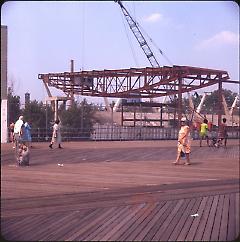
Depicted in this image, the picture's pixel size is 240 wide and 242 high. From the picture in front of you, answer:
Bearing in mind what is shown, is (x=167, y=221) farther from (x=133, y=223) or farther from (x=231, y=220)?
(x=231, y=220)

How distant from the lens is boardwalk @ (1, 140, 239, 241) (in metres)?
5.19

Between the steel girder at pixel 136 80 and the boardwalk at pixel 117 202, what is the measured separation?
1855mm

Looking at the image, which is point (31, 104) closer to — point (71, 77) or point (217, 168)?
point (71, 77)

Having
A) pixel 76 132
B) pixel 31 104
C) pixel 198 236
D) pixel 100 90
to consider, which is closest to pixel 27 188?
pixel 31 104

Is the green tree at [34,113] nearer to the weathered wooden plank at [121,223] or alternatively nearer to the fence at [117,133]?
the weathered wooden plank at [121,223]

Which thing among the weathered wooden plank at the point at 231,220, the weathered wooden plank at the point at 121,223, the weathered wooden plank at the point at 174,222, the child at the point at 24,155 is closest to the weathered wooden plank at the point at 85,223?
the weathered wooden plank at the point at 121,223

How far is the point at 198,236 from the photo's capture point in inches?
201

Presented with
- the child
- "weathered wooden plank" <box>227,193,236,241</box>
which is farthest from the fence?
"weathered wooden plank" <box>227,193,236,241</box>

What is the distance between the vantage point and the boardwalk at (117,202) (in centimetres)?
519

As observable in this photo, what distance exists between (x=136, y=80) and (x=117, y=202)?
656 cm

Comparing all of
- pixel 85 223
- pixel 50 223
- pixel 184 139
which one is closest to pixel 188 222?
pixel 85 223

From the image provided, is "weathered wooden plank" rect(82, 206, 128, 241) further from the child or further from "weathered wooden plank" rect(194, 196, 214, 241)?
the child

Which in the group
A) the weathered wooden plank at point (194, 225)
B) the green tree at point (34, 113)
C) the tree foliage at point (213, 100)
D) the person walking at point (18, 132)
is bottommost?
the weathered wooden plank at point (194, 225)

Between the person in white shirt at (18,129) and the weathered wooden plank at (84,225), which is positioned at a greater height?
the person in white shirt at (18,129)
